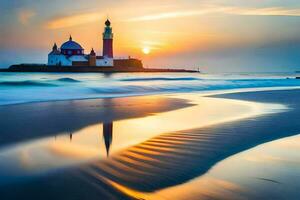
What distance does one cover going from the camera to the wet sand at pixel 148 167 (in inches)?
118

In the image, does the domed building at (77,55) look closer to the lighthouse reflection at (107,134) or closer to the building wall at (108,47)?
the building wall at (108,47)

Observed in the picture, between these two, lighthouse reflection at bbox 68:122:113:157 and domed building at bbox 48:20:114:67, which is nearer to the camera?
lighthouse reflection at bbox 68:122:113:157

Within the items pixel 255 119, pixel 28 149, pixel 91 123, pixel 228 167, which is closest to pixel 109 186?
pixel 228 167

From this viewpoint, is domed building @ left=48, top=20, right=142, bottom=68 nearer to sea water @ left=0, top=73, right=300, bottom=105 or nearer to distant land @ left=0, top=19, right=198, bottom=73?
distant land @ left=0, top=19, right=198, bottom=73

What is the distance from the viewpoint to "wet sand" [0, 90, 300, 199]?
299 cm

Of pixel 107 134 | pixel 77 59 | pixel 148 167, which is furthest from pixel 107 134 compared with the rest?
pixel 77 59

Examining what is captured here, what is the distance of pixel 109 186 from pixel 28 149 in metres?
2.08

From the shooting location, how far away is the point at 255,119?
25.4 ft

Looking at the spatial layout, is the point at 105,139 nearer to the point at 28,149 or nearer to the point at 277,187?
the point at 28,149

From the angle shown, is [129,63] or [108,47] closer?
[108,47]

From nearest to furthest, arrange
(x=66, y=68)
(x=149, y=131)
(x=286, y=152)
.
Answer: (x=286, y=152), (x=149, y=131), (x=66, y=68)

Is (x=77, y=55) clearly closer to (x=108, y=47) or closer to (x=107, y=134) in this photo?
(x=108, y=47)

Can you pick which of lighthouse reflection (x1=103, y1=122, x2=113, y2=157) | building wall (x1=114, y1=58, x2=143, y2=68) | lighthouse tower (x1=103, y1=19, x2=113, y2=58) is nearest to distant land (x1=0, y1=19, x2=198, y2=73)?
lighthouse tower (x1=103, y1=19, x2=113, y2=58)

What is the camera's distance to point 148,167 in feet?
12.3
